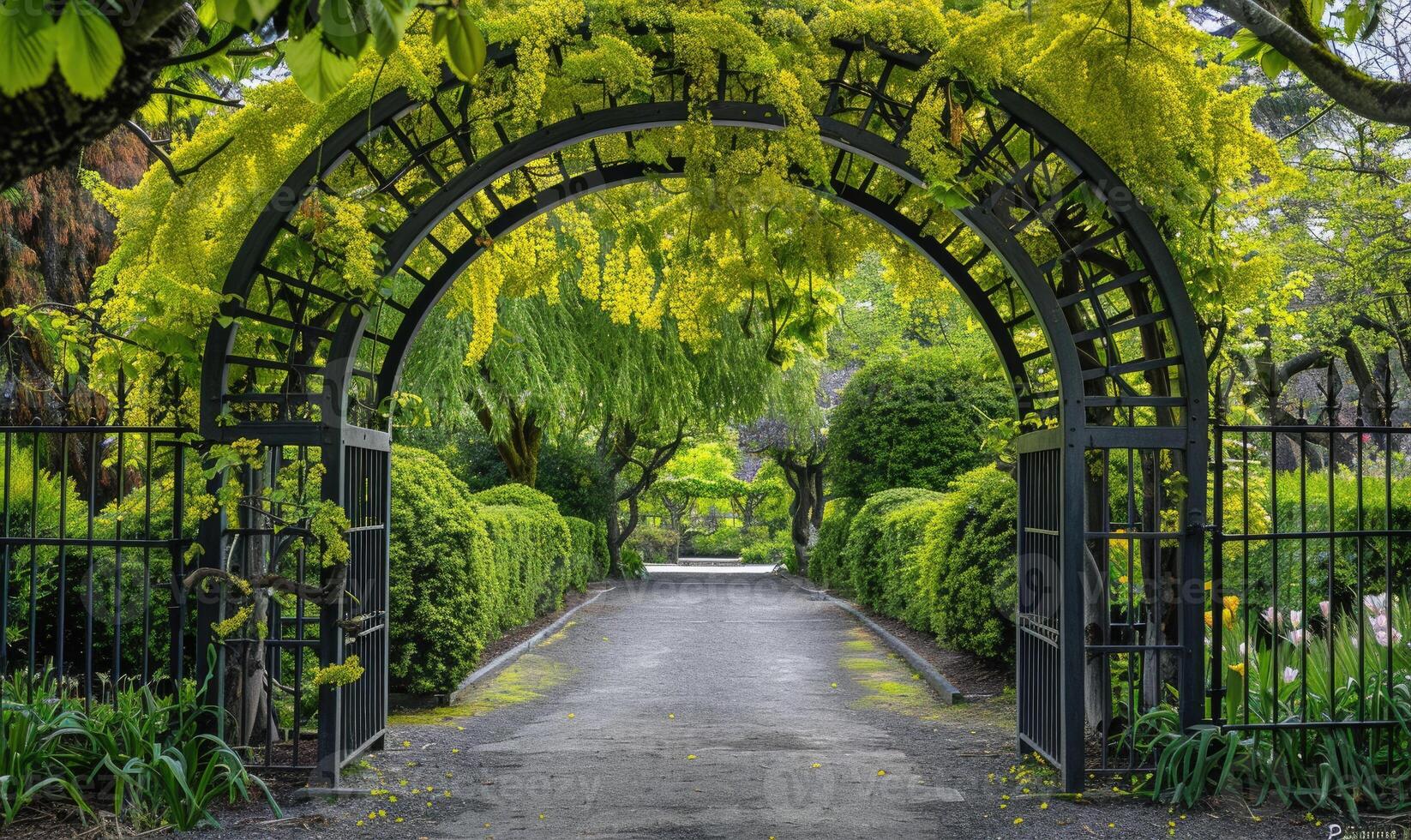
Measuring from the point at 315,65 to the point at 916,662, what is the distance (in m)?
9.94

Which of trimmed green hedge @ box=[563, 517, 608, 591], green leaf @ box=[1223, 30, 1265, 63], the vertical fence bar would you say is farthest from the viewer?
trimmed green hedge @ box=[563, 517, 608, 591]

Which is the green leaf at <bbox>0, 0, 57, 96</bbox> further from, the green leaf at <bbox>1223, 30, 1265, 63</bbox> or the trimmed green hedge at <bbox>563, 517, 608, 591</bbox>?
the trimmed green hedge at <bbox>563, 517, 608, 591</bbox>

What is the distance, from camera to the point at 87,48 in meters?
1.55

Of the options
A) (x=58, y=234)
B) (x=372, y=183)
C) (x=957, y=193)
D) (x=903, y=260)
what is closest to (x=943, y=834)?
(x=957, y=193)

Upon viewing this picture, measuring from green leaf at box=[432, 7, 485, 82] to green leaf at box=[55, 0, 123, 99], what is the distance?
1.51 ft

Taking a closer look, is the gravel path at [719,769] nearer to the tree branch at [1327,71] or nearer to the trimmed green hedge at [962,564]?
the trimmed green hedge at [962,564]

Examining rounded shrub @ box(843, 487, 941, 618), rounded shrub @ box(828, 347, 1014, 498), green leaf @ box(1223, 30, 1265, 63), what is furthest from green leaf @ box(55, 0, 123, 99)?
rounded shrub @ box(828, 347, 1014, 498)

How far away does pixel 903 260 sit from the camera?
714 cm

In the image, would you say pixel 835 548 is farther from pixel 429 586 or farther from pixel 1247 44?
pixel 1247 44

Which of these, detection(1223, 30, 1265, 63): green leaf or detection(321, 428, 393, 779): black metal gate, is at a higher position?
detection(1223, 30, 1265, 63): green leaf

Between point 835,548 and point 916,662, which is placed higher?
point 835,548

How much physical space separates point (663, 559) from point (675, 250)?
26.2m

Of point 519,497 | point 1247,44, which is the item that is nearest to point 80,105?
point 1247,44

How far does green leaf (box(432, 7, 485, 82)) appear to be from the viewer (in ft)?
5.85
